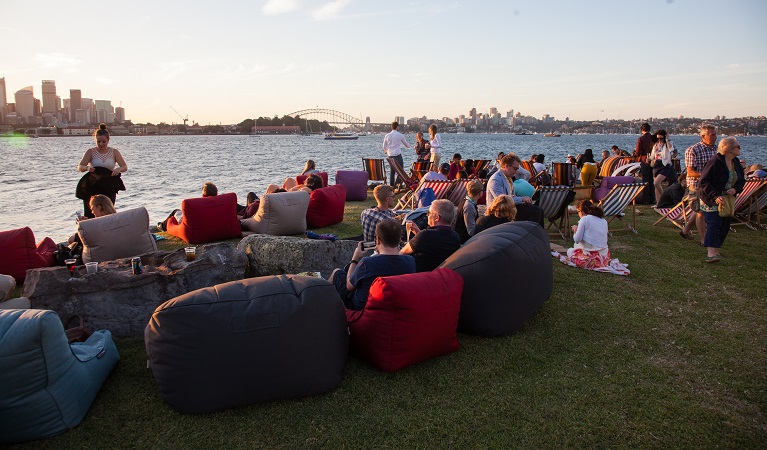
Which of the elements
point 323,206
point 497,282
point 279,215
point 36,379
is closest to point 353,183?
point 323,206

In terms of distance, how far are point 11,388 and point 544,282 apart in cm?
397

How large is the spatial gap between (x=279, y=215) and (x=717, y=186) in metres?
5.99

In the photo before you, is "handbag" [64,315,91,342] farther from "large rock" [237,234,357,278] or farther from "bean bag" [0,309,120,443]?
"large rock" [237,234,357,278]

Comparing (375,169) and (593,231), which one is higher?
(375,169)

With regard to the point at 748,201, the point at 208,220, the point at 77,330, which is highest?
the point at 748,201

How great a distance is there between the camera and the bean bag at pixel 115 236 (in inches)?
210

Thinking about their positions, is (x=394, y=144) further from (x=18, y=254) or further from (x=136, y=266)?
(x=136, y=266)

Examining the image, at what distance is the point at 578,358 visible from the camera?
3.86 m

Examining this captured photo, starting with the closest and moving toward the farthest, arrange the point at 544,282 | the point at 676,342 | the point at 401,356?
the point at 401,356 < the point at 676,342 < the point at 544,282

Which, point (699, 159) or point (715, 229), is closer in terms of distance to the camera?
point (715, 229)

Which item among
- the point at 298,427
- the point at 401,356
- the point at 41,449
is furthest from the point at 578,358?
the point at 41,449

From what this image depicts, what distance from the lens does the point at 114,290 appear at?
4191mm

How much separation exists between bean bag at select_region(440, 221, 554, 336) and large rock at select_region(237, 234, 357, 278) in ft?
5.18

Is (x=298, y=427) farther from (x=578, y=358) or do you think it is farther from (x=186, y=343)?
(x=578, y=358)
